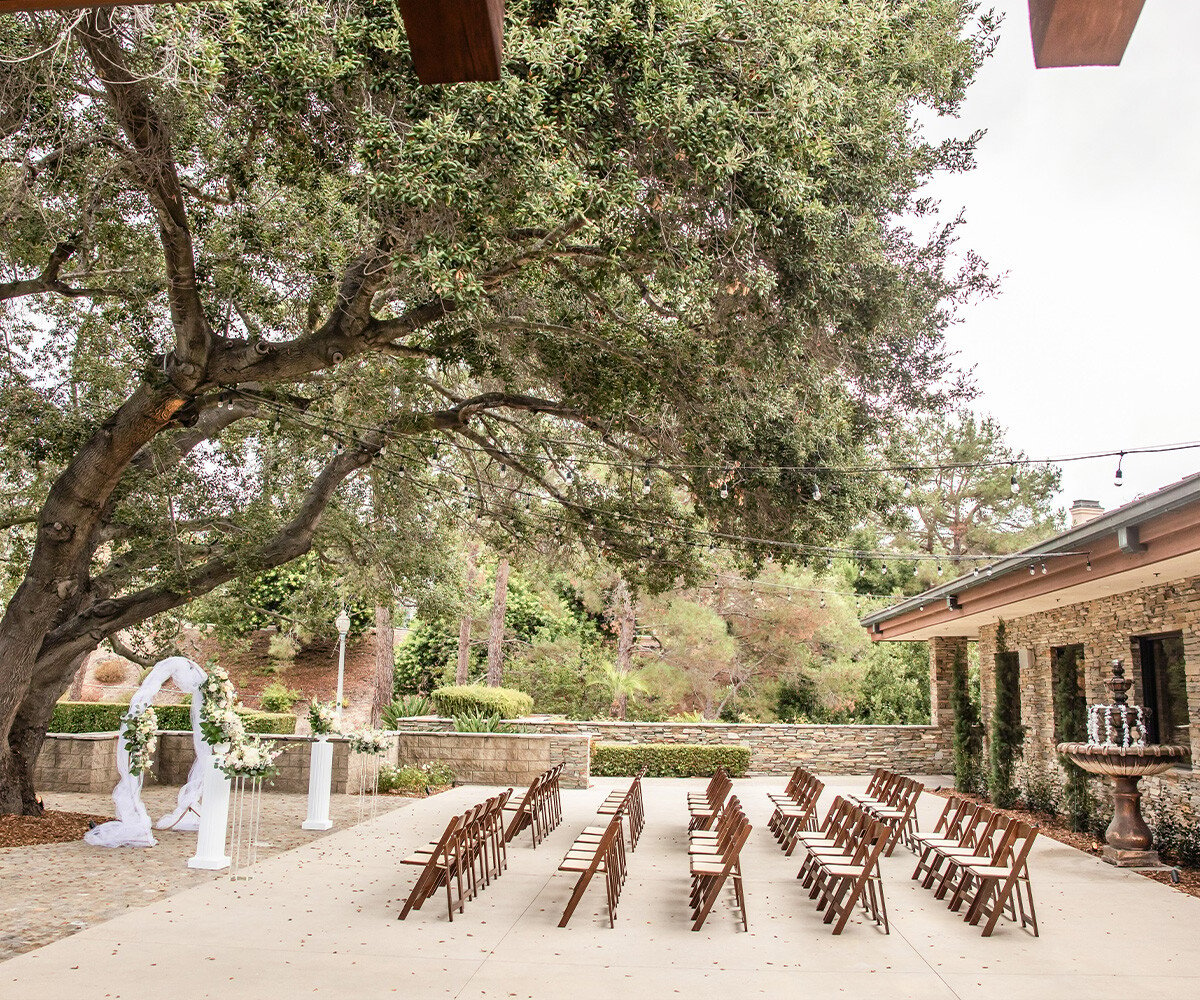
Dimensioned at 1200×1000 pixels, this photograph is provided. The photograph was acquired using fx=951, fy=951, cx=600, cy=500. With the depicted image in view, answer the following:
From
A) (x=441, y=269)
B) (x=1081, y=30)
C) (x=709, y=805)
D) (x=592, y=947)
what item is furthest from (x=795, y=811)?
(x=1081, y=30)

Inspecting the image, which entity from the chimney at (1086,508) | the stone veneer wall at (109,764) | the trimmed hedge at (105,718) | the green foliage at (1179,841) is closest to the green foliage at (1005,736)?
the chimney at (1086,508)

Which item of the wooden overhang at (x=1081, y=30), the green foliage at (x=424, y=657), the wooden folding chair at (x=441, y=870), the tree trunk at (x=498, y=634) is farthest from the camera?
the green foliage at (x=424, y=657)

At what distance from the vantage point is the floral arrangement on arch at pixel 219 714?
853 cm

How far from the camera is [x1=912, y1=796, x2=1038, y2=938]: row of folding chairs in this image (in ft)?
21.5

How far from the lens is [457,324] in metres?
7.85

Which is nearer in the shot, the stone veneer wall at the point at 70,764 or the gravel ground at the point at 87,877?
the gravel ground at the point at 87,877

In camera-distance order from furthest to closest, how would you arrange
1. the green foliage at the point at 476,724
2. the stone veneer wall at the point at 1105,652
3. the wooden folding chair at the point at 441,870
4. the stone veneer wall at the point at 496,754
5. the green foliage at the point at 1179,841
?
the green foliage at the point at 476,724 → the stone veneer wall at the point at 496,754 → the stone veneer wall at the point at 1105,652 → the green foliage at the point at 1179,841 → the wooden folding chair at the point at 441,870

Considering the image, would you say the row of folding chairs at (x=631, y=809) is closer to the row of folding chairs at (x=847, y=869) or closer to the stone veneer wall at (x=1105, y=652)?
the row of folding chairs at (x=847, y=869)

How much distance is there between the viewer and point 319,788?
444 inches

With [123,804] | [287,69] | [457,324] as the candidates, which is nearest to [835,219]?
[457,324]

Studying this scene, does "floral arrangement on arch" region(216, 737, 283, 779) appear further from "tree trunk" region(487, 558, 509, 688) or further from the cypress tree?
"tree trunk" region(487, 558, 509, 688)

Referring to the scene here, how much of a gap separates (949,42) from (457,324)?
493cm

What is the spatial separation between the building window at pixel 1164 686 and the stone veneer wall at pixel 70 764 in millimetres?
13944

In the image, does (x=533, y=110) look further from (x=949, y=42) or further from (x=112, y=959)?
(x=112, y=959)
